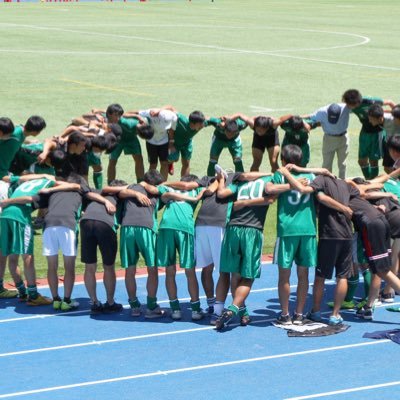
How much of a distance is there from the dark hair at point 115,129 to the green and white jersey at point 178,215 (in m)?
5.25

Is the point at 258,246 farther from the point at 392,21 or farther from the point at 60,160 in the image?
the point at 392,21

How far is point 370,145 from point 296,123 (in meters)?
1.55

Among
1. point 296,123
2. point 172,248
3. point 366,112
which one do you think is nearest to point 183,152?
point 296,123

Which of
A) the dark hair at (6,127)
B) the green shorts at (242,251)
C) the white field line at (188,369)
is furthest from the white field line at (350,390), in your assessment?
the dark hair at (6,127)

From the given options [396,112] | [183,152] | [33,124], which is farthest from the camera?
[183,152]

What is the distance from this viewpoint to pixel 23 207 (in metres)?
13.0

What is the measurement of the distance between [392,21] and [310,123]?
1575 inches

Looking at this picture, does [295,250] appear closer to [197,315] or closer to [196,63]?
[197,315]

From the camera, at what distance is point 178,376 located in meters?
10.9

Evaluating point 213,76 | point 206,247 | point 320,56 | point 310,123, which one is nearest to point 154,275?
point 206,247

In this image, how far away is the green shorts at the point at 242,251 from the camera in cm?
1225

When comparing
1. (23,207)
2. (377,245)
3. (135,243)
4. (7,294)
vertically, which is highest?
(23,207)

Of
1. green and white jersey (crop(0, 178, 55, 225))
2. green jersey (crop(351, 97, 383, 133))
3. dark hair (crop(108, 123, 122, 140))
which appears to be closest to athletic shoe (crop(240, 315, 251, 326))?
green and white jersey (crop(0, 178, 55, 225))

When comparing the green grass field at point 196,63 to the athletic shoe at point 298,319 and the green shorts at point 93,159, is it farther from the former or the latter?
the athletic shoe at point 298,319
